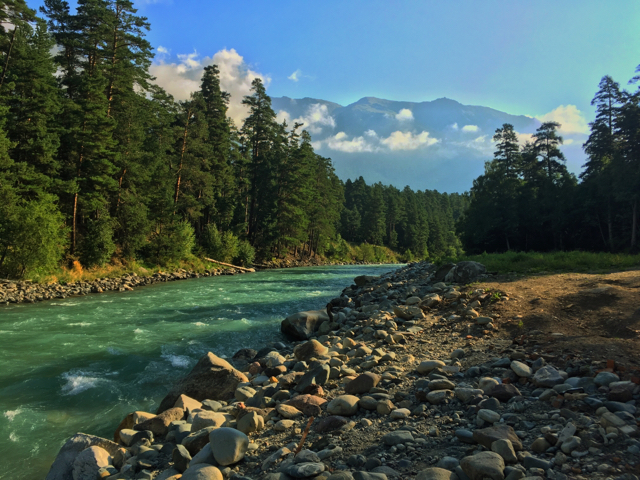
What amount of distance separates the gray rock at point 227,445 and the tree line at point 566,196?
3012 centimetres

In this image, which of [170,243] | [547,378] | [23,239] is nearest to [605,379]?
[547,378]

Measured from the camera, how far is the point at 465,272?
1327 cm

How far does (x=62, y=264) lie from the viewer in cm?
2138

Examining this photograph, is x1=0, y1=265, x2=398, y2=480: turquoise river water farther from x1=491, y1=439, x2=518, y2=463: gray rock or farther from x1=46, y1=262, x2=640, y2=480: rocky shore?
x1=491, y1=439, x2=518, y2=463: gray rock

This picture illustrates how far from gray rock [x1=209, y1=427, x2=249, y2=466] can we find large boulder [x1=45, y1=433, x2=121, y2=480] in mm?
1704

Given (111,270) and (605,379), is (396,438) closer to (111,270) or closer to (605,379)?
(605,379)

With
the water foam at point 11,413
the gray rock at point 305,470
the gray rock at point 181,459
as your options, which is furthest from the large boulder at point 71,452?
the gray rock at point 305,470

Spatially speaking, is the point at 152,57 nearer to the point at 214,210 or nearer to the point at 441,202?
the point at 214,210

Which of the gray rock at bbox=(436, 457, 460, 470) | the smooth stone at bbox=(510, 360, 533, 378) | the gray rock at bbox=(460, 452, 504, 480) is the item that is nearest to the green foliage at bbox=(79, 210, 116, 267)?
the smooth stone at bbox=(510, 360, 533, 378)

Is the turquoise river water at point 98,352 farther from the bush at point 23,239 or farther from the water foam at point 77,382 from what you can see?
the bush at point 23,239

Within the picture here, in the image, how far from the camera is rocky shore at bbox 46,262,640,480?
2.84 metres

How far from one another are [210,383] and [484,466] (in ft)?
17.3

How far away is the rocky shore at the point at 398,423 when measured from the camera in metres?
2.84

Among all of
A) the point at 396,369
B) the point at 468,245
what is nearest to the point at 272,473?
the point at 396,369
